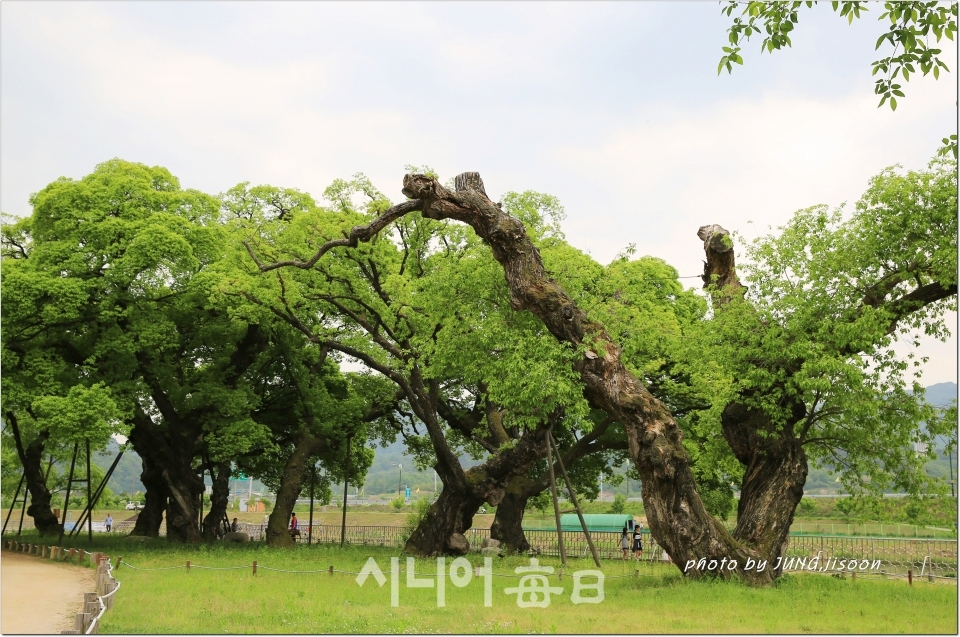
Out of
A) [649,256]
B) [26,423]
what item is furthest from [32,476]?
[649,256]

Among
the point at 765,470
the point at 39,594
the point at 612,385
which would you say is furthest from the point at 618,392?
the point at 39,594

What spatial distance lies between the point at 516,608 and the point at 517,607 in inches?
4.2

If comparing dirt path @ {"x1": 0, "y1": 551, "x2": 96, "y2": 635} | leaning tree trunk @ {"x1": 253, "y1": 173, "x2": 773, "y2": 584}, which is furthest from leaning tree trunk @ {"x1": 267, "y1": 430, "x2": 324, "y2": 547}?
leaning tree trunk @ {"x1": 253, "y1": 173, "x2": 773, "y2": 584}

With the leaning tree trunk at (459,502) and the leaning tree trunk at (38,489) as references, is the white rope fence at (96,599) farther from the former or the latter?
the leaning tree trunk at (38,489)

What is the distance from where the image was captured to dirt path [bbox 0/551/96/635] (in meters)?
10.0

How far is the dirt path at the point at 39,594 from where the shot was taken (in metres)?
10.0

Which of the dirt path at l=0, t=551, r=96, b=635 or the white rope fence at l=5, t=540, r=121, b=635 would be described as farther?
the dirt path at l=0, t=551, r=96, b=635

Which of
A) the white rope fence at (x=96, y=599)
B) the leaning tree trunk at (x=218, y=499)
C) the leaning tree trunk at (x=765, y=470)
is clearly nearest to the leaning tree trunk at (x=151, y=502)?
the leaning tree trunk at (x=218, y=499)

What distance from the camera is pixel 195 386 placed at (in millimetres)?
23453

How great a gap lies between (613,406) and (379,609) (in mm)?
4753

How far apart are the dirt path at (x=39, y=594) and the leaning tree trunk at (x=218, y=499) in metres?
7.56

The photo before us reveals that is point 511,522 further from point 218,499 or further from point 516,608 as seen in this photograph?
point 516,608

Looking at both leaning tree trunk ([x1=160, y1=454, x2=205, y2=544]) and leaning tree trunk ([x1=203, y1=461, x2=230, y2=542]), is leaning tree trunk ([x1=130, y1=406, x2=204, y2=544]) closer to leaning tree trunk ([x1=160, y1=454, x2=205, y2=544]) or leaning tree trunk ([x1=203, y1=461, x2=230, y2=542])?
leaning tree trunk ([x1=160, y1=454, x2=205, y2=544])

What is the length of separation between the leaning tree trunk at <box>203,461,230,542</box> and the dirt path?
24.8ft
